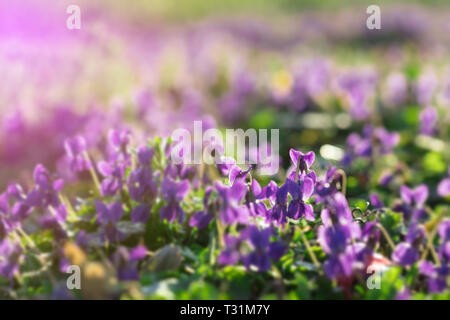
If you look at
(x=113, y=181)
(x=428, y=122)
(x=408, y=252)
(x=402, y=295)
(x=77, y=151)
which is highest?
(x=428, y=122)

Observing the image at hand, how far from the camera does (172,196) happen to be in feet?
7.42

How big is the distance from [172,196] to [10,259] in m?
0.56

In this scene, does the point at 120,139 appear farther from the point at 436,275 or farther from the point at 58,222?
the point at 436,275

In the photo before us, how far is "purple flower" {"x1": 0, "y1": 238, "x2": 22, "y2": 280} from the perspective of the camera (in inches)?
86.0

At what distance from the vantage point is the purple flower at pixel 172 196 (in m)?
2.26

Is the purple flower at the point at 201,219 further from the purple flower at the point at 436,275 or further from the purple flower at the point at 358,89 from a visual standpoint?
the purple flower at the point at 358,89

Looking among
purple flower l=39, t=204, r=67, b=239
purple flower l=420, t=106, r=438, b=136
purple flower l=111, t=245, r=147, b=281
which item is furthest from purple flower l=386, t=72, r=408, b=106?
purple flower l=111, t=245, r=147, b=281

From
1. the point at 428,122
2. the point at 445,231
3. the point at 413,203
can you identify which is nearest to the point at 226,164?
the point at 445,231

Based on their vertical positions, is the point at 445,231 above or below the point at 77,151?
below

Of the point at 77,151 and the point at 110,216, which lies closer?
the point at 110,216

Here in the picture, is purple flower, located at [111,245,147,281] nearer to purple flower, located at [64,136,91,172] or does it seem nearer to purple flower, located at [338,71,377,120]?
purple flower, located at [64,136,91,172]
